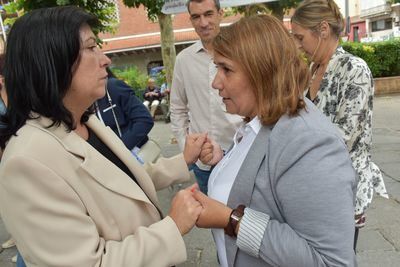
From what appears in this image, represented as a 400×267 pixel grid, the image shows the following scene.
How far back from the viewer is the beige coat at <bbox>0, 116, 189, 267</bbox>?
3.86 feet

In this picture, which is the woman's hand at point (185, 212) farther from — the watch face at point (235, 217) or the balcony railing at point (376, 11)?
the balcony railing at point (376, 11)

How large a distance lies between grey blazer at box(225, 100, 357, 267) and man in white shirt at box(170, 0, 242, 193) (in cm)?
152

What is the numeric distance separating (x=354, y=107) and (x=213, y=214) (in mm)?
1268

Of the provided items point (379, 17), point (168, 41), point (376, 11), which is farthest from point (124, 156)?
point (379, 17)

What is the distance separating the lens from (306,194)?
1.20 meters

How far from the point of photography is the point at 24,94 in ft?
4.40

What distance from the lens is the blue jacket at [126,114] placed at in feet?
9.92

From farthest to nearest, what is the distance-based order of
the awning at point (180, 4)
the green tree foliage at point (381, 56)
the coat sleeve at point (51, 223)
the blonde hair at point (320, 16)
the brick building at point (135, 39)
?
the brick building at point (135, 39) → the green tree foliage at point (381, 56) → the awning at point (180, 4) → the blonde hair at point (320, 16) → the coat sleeve at point (51, 223)

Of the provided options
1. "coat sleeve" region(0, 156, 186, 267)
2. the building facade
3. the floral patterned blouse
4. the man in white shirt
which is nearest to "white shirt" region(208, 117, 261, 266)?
"coat sleeve" region(0, 156, 186, 267)

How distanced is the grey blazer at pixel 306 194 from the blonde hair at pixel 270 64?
7 centimetres

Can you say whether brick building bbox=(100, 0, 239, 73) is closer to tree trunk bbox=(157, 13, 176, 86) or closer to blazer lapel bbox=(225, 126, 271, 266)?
tree trunk bbox=(157, 13, 176, 86)

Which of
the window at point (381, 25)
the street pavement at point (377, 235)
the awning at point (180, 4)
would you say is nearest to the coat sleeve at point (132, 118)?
the street pavement at point (377, 235)

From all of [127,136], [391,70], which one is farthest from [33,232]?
[391,70]

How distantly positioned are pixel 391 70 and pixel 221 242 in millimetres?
12647
